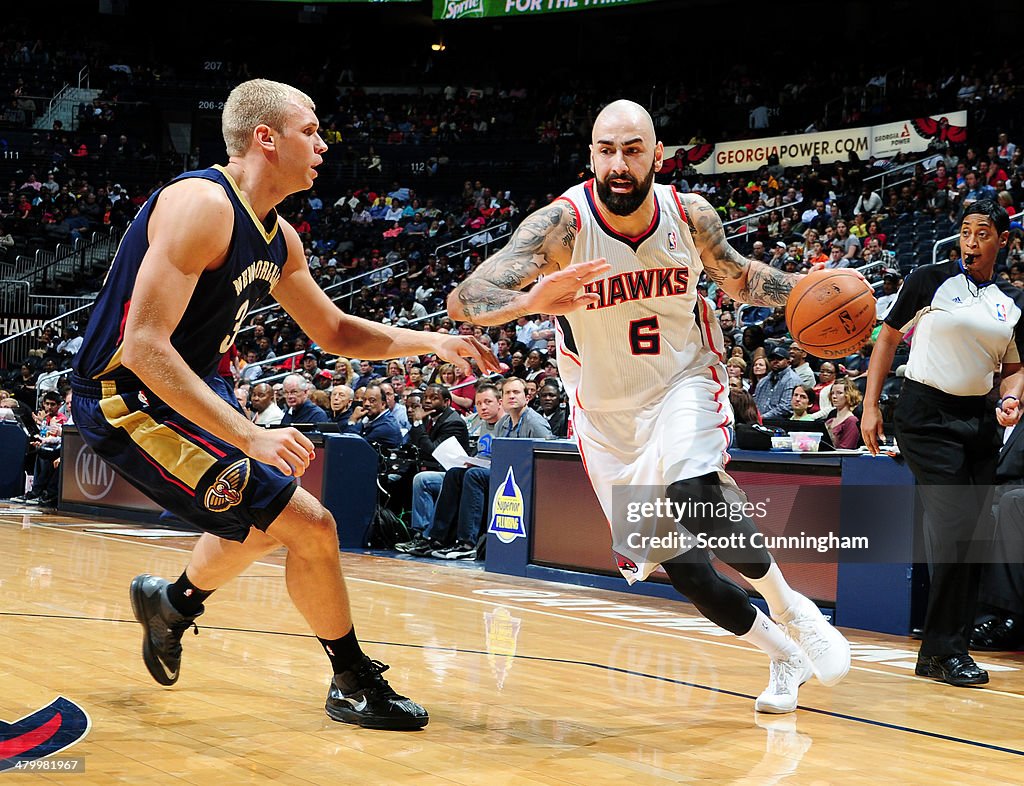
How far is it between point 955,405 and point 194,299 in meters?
3.22

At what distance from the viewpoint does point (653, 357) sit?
4074 mm

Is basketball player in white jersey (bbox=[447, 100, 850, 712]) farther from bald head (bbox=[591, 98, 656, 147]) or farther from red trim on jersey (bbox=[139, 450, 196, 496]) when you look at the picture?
red trim on jersey (bbox=[139, 450, 196, 496])

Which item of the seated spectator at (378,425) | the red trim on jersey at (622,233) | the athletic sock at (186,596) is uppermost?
the red trim on jersey at (622,233)

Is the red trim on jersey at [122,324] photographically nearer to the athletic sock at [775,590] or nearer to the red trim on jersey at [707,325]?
the red trim on jersey at [707,325]

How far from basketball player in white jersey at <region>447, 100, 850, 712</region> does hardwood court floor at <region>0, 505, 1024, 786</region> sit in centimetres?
37

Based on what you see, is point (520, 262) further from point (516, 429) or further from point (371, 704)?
point (516, 429)

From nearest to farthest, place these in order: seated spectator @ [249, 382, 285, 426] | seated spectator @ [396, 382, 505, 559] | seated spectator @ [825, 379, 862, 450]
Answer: seated spectator @ [825, 379, 862, 450] → seated spectator @ [396, 382, 505, 559] → seated spectator @ [249, 382, 285, 426]

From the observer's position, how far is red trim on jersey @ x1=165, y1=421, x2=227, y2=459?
3326 mm

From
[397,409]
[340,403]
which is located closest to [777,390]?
[397,409]

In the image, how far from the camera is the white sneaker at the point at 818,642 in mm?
3955

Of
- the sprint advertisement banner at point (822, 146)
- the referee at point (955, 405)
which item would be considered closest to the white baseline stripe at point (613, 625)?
the referee at point (955, 405)

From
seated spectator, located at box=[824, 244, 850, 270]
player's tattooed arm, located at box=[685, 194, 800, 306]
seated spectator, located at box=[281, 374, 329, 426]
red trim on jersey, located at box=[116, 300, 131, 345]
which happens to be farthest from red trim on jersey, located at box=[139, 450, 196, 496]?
seated spectator, located at box=[824, 244, 850, 270]

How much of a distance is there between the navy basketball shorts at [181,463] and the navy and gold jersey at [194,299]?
0.29ft

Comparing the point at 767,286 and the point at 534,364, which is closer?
the point at 767,286
